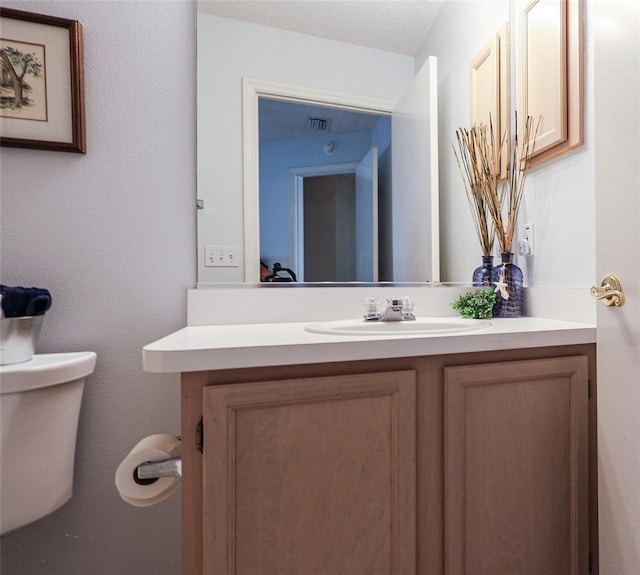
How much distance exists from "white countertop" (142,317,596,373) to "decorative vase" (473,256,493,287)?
1.50 feet

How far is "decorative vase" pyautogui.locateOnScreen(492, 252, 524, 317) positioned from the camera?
3.91ft

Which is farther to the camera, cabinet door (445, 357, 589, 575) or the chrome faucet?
the chrome faucet

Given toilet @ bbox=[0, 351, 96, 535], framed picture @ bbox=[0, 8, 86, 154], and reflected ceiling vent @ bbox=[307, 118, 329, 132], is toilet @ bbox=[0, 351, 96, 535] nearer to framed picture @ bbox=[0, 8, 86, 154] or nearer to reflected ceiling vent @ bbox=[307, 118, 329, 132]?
framed picture @ bbox=[0, 8, 86, 154]

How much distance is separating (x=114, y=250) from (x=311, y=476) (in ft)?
2.69

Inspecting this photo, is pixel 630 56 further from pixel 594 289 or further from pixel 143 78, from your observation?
pixel 143 78

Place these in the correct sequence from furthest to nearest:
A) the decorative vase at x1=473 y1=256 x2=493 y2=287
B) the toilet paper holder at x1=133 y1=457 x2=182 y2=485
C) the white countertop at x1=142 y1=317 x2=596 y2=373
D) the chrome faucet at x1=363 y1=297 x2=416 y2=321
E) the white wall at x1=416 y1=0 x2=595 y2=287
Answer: the decorative vase at x1=473 y1=256 x2=493 y2=287, the white wall at x1=416 y1=0 x2=595 y2=287, the chrome faucet at x1=363 y1=297 x2=416 y2=321, the toilet paper holder at x1=133 y1=457 x2=182 y2=485, the white countertop at x1=142 y1=317 x2=596 y2=373

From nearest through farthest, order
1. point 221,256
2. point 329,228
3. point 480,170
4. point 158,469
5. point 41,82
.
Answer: point 158,469 → point 41,82 → point 221,256 → point 329,228 → point 480,170

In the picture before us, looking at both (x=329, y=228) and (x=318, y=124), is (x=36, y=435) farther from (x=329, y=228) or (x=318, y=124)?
(x=318, y=124)

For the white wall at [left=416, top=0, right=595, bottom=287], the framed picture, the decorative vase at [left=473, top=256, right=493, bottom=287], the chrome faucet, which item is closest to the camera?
the framed picture

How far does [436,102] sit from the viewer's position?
1.38 meters

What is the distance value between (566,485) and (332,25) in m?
1.56

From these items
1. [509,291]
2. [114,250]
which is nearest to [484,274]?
[509,291]

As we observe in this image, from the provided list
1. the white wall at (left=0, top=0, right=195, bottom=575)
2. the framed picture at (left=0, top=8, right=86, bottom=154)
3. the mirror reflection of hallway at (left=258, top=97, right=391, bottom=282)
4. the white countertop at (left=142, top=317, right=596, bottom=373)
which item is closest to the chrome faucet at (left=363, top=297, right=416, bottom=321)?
the mirror reflection of hallway at (left=258, top=97, right=391, bottom=282)

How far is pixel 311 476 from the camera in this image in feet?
2.22
